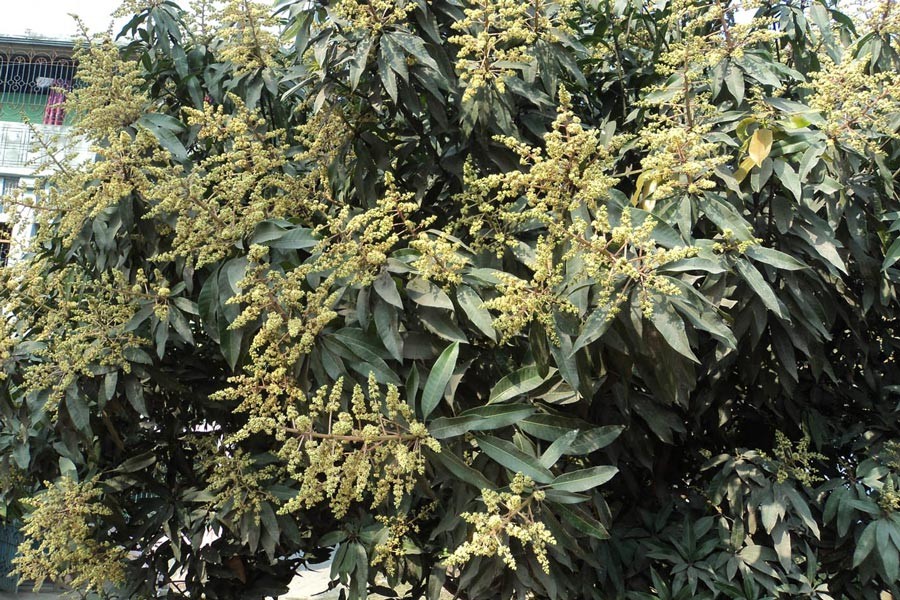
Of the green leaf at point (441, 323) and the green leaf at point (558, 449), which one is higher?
the green leaf at point (441, 323)

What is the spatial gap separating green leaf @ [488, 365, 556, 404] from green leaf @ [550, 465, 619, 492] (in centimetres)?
22

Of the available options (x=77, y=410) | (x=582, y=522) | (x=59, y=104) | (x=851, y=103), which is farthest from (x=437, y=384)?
(x=59, y=104)

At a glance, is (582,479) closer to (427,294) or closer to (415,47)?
(427,294)

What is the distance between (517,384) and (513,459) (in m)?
0.19

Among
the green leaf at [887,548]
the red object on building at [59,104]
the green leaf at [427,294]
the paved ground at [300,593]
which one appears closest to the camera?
the green leaf at [427,294]

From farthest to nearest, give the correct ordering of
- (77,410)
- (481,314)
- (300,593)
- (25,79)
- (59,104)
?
(25,79), (300,593), (59,104), (77,410), (481,314)

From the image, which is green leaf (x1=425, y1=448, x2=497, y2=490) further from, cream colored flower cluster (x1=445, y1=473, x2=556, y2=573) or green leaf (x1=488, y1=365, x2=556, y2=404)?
green leaf (x1=488, y1=365, x2=556, y2=404)

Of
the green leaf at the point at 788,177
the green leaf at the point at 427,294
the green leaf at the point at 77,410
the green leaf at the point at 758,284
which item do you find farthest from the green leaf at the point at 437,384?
→ the green leaf at the point at 77,410

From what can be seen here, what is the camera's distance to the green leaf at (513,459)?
6.07 feet

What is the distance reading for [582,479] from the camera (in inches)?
74.5

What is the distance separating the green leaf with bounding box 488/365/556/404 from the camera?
196 centimetres

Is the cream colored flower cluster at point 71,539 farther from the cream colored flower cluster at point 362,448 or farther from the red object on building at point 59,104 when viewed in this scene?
the red object on building at point 59,104

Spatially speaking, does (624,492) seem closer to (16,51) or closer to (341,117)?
(341,117)

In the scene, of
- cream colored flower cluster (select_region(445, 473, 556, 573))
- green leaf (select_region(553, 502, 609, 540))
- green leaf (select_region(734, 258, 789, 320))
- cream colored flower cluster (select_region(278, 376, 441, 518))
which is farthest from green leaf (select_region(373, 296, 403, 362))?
green leaf (select_region(734, 258, 789, 320))
